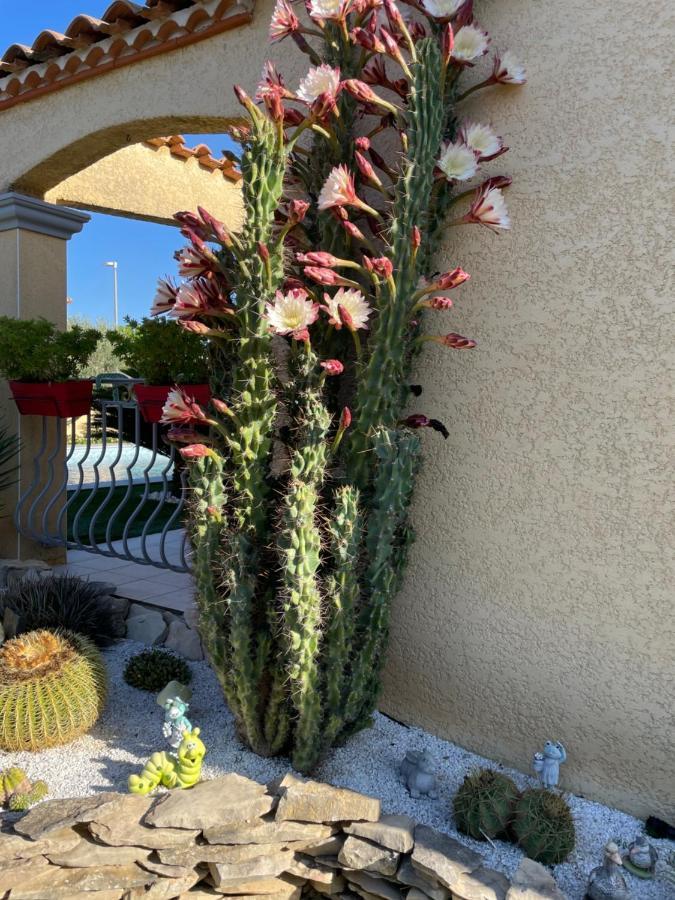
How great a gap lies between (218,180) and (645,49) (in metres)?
5.74

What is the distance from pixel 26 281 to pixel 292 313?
11.3 ft

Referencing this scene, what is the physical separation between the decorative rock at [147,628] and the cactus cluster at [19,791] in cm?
133

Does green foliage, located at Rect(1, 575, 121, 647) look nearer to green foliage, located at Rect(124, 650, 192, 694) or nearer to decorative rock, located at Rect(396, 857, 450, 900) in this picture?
green foliage, located at Rect(124, 650, 192, 694)

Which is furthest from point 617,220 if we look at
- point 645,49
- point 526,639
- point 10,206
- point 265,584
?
point 10,206

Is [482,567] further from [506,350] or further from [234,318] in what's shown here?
[234,318]

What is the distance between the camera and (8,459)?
15.8 ft

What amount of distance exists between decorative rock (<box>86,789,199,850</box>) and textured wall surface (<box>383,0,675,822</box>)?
130 cm

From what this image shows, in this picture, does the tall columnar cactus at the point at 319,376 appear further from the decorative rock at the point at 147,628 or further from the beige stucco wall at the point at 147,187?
the beige stucco wall at the point at 147,187

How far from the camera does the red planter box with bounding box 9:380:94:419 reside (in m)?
4.43

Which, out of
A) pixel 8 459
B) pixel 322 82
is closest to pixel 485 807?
pixel 322 82

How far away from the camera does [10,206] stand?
16.1 feet

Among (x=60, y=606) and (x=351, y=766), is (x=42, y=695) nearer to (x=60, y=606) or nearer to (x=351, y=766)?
(x=60, y=606)

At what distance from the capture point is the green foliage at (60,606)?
3.67 metres

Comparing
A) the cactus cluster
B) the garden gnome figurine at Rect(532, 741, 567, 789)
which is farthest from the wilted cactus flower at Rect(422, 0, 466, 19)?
the cactus cluster
